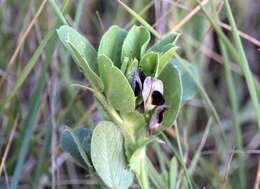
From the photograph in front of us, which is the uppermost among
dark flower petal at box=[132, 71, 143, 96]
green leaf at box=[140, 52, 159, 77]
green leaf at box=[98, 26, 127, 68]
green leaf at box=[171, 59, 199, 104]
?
green leaf at box=[98, 26, 127, 68]

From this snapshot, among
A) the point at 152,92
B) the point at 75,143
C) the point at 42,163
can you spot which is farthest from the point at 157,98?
the point at 42,163

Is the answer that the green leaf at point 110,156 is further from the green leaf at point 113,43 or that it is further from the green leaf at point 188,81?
the green leaf at point 188,81

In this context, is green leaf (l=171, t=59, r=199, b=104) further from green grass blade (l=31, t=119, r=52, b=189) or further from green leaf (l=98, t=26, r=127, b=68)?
green grass blade (l=31, t=119, r=52, b=189)

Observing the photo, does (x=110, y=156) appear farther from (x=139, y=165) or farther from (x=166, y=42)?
(x=166, y=42)

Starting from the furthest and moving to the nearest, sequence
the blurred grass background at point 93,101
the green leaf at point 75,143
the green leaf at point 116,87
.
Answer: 1. the blurred grass background at point 93,101
2. the green leaf at point 75,143
3. the green leaf at point 116,87

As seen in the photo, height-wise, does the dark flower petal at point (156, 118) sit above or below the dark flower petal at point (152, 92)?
below

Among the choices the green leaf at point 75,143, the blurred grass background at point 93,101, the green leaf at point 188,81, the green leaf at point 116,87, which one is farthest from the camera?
the blurred grass background at point 93,101

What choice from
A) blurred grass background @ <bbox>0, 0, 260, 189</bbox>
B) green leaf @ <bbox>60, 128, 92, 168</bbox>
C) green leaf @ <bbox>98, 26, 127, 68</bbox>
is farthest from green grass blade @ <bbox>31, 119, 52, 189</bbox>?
green leaf @ <bbox>98, 26, 127, 68</bbox>

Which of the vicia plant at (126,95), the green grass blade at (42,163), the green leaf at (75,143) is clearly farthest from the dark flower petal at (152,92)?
the green grass blade at (42,163)
